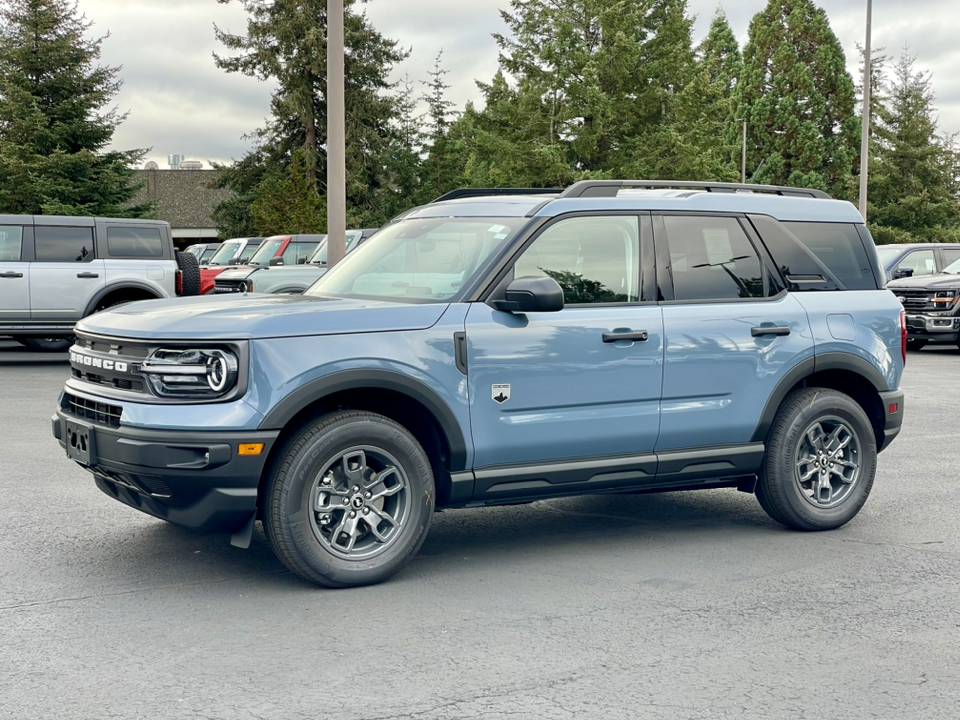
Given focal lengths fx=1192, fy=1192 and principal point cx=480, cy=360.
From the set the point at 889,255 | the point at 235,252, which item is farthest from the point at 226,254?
the point at 889,255

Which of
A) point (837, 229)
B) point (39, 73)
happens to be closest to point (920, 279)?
point (837, 229)

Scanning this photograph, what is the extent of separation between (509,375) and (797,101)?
67.6 meters

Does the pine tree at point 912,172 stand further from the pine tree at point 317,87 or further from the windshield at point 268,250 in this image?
the windshield at point 268,250

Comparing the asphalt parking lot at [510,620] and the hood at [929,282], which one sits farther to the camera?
the hood at [929,282]

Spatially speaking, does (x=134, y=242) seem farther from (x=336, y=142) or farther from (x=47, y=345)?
(x=336, y=142)

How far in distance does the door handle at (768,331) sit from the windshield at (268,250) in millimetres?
18579

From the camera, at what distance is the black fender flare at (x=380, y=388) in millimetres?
5305

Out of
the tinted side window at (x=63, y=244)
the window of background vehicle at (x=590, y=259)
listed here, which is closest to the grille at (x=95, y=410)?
A: the window of background vehicle at (x=590, y=259)

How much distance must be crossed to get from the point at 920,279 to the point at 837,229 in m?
14.5

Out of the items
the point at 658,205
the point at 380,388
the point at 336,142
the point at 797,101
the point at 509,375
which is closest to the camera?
the point at 380,388

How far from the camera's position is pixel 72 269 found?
16953 mm

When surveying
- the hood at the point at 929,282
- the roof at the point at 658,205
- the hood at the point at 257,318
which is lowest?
the hood at the point at 257,318

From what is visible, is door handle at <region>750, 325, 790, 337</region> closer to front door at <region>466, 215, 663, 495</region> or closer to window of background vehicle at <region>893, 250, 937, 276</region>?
front door at <region>466, 215, 663, 495</region>

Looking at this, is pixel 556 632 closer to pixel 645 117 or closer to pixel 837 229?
pixel 837 229
